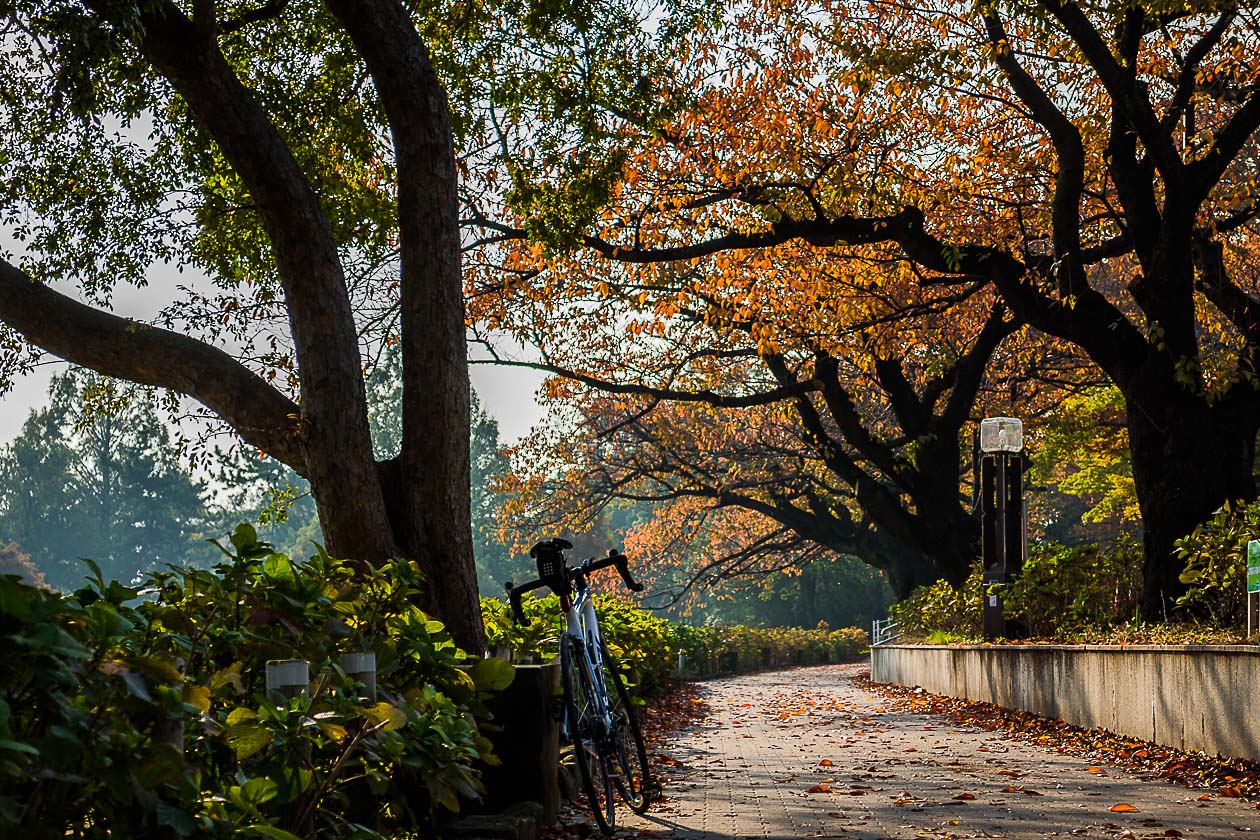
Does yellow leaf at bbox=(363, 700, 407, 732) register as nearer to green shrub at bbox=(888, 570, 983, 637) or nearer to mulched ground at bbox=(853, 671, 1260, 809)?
mulched ground at bbox=(853, 671, 1260, 809)

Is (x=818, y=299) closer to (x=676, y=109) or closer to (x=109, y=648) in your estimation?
(x=676, y=109)

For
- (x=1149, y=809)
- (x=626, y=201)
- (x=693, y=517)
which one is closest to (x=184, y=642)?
(x=1149, y=809)

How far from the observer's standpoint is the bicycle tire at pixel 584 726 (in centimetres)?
607

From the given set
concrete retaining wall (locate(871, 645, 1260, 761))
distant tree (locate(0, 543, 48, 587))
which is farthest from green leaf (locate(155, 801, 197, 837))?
distant tree (locate(0, 543, 48, 587))

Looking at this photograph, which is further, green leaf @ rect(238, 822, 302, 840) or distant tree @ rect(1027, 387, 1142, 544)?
distant tree @ rect(1027, 387, 1142, 544)

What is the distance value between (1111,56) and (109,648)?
11.6 m

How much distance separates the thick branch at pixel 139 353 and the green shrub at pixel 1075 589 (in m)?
8.08

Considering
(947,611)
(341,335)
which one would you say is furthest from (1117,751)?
(947,611)

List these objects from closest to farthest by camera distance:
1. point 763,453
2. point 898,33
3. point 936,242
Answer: point 936,242, point 898,33, point 763,453

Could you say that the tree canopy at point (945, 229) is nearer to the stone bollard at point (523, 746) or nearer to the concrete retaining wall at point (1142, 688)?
the concrete retaining wall at point (1142, 688)

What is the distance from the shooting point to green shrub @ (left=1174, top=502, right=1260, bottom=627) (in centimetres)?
920

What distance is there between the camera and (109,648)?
107 inches

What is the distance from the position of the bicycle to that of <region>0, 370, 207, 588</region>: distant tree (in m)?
78.8

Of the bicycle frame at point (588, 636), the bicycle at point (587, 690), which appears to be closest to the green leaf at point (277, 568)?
the bicycle at point (587, 690)
